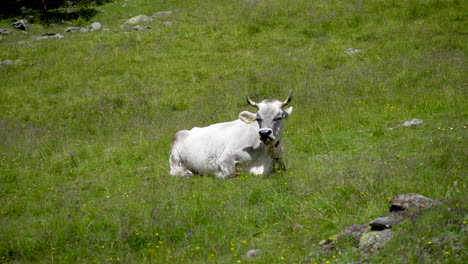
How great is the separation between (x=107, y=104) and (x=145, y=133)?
169 inches

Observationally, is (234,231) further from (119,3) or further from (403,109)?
(119,3)

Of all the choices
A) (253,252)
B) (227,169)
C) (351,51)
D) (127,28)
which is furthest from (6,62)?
(253,252)

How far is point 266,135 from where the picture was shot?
9.62 m

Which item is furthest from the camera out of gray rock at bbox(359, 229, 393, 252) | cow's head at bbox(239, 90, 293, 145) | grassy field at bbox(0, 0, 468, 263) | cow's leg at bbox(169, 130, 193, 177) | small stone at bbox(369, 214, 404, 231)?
cow's leg at bbox(169, 130, 193, 177)

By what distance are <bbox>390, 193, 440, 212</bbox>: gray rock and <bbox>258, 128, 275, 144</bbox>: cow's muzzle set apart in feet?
11.5

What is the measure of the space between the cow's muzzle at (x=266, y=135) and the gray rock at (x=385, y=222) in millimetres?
3783

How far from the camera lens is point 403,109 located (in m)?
13.6

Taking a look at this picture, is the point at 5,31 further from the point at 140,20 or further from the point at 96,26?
the point at 140,20

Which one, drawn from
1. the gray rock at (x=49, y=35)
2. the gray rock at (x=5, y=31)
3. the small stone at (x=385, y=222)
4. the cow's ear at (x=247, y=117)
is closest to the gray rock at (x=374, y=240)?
the small stone at (x=385, y=222)

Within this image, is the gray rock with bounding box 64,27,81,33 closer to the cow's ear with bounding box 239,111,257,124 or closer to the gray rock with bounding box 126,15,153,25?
the gray rock with bounding box 126,15,153,25

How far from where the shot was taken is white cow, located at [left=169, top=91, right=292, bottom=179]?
1028 cm

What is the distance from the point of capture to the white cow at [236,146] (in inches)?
405

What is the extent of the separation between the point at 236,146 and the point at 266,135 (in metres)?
1.46

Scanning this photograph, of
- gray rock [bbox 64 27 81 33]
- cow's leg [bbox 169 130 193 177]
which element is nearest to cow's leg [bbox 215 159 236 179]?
cow's leg [bbox 169 130 193 177]
